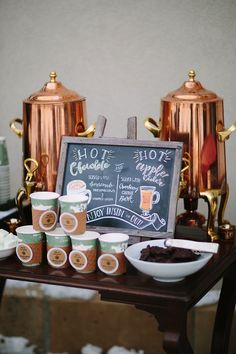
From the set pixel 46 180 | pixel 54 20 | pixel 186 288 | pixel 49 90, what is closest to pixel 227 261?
pixel 186 288

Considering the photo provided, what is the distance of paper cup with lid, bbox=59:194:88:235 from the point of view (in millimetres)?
1772

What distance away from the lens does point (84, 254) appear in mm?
1749

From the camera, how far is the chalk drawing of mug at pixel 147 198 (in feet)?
6.32

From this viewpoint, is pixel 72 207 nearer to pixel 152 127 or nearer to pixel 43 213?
pixel 43 213

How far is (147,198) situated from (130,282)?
323 millimetres

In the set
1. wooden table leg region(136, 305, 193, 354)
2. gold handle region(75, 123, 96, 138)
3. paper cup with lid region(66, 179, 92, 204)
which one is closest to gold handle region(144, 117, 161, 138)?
gold handle region(75, 123, 96, 138)

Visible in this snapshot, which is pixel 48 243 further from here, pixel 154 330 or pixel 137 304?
pixel 154 330

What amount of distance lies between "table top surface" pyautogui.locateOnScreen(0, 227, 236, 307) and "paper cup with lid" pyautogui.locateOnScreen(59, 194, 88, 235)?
0.38 ft

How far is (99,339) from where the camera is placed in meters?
2.72

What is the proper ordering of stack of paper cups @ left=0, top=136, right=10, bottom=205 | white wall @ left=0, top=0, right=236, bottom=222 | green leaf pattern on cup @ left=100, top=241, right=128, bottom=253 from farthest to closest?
white wall @ left=0, top=0, right=236, bottom=222, stack of paper cups @ left=0, top=136, right=10, bottom=205, green leaf pattern on cup @ left=100, top=241, right=128, bottom=253

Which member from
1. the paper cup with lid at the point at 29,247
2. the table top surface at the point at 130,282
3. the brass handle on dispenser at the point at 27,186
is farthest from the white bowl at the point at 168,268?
the brass handle on dispenser at the point at 27,186

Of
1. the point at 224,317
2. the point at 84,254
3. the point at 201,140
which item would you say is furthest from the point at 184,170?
the point at 224,317

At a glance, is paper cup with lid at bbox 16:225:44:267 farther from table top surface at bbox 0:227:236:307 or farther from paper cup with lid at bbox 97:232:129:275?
paper cup with lid at bbox 97:232:129:275

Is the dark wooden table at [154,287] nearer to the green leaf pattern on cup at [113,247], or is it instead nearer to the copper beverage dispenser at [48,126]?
the green leaf pattern on cup at [113,247]
